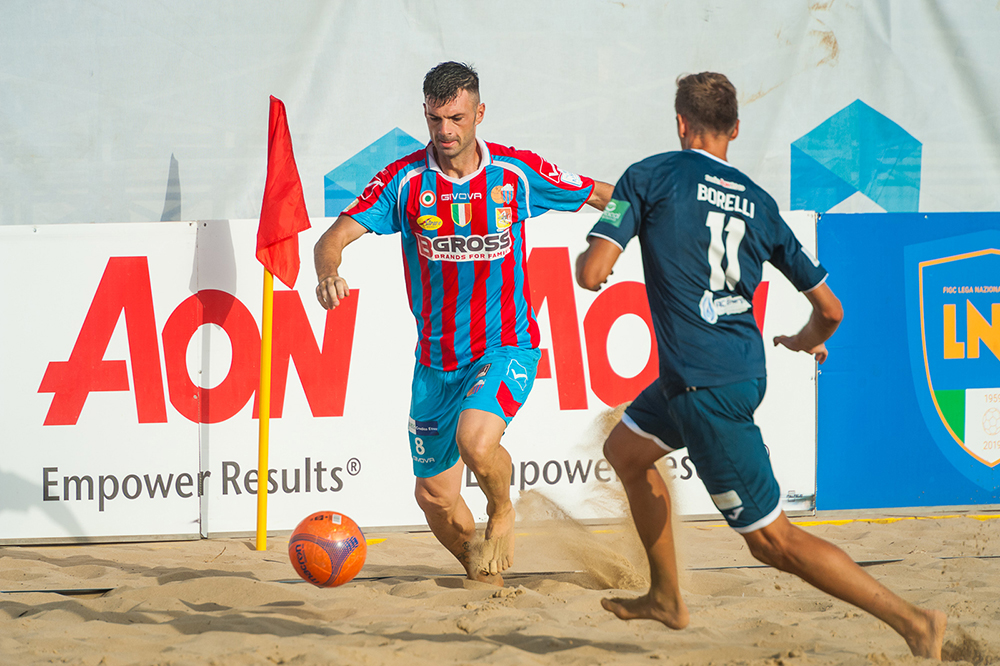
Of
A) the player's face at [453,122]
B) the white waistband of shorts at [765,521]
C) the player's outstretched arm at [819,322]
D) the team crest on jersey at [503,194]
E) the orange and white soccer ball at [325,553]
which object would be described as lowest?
the orange and white soccer ball at [325,553]

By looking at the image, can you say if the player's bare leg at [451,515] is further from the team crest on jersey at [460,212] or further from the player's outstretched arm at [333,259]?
the team crest on jersey at [460,212]

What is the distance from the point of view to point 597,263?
101 inches

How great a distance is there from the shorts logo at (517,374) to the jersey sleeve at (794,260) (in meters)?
1.36

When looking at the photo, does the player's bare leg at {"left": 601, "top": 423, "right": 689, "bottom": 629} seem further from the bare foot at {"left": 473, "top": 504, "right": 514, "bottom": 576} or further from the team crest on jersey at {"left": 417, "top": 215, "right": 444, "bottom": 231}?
the team crest on jersey at {"left": 417, "top": 215, "right": 444, "bottom": 231}

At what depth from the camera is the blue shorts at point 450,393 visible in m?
3.66

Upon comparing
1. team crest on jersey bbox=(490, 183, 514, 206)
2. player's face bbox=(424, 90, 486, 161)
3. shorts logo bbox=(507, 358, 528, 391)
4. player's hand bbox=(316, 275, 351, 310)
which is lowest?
shorts logo bbox=(507, 358, 528, 391)

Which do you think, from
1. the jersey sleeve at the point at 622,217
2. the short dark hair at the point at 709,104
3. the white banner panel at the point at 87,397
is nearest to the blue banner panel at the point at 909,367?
the short dark hair at the point at 709,104

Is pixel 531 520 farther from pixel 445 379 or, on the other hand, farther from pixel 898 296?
pixel 898 296

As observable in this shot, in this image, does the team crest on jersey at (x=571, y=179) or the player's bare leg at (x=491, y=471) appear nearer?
the player's bare leg at (x=491, y=471)

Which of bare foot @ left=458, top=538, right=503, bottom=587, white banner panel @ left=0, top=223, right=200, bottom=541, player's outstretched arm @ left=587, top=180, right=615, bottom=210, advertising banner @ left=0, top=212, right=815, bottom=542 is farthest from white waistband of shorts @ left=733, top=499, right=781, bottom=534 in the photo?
white banner panel @ left=0, top=223, right=200, bottom=541

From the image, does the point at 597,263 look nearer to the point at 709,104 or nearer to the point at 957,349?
the point at 709,104

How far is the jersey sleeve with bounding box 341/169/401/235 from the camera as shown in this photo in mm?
3699

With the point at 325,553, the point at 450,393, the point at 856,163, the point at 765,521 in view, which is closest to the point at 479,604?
the point at 325,553

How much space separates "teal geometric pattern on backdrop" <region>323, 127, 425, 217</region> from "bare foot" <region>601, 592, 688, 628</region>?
413cm
